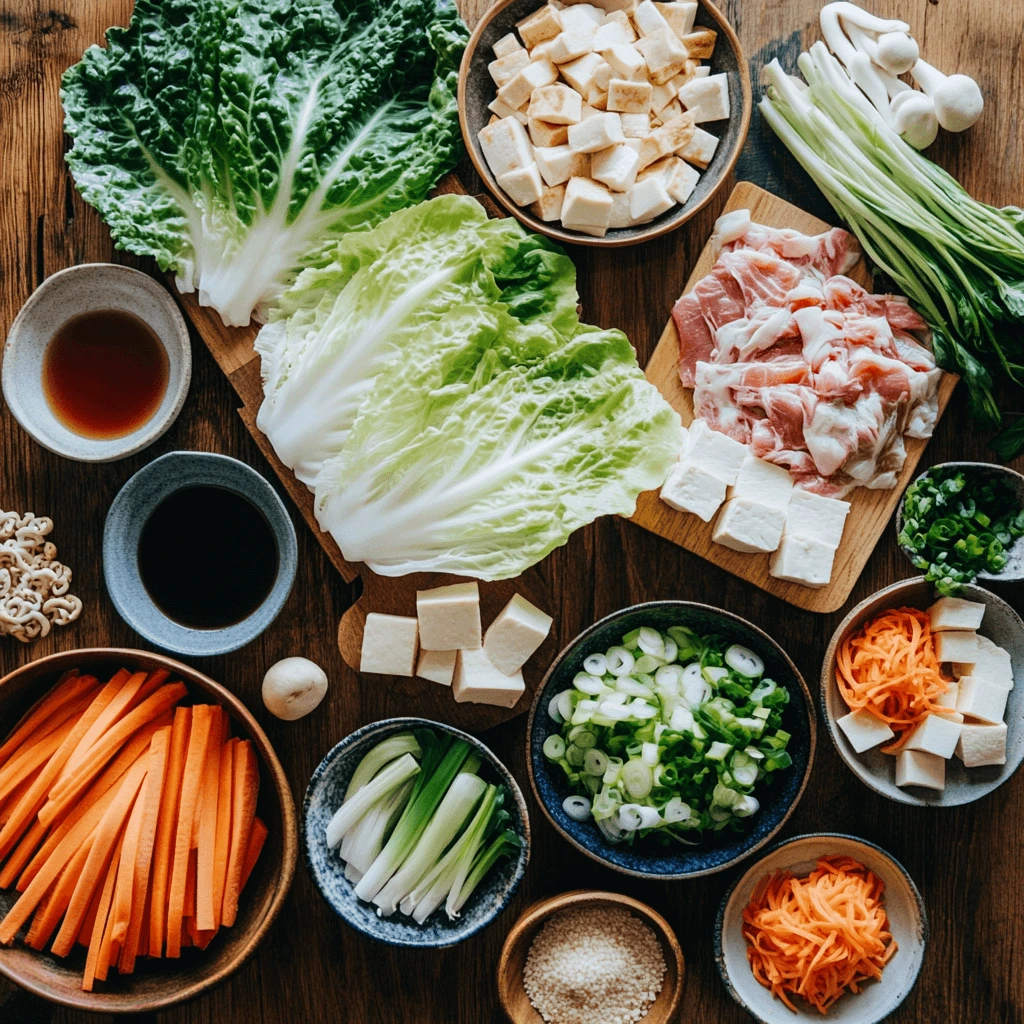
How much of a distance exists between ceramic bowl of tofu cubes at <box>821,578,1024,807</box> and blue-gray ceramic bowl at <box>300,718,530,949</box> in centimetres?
107

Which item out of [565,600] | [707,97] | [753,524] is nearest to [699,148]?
[707,97]

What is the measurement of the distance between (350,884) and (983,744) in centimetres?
206

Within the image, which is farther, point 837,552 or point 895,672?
point 837,552

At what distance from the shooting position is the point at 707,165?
2.86m

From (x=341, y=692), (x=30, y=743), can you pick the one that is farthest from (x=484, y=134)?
(x=30, y=743)

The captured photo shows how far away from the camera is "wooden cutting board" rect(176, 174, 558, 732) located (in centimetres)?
287

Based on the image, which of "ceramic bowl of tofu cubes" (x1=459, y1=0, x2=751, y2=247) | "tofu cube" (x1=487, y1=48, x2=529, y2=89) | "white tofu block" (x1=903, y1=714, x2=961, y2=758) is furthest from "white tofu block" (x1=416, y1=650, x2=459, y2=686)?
"tofu cube" (x1=487, y1=48, x2=529, y2=89)

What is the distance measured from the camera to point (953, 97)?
2.81 metres

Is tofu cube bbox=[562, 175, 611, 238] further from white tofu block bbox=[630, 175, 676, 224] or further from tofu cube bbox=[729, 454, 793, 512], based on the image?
tofu cube bbox=[729, 454, 793, 512]

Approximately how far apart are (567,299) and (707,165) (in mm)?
653

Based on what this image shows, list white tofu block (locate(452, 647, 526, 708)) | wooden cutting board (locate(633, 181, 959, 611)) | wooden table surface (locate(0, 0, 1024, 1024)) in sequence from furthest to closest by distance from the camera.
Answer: wooden table surface (locate(0, 0, 1024, 1024)), wooden cutting board (locate(633, 181, 959, 611)), white tofu block (locate(452, 647, 526, 708))

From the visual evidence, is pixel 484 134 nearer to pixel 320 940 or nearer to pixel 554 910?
pixel 554 910

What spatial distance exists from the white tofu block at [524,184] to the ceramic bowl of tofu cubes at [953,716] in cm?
167

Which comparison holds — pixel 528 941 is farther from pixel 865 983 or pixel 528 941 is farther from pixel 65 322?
pixel 65 322
